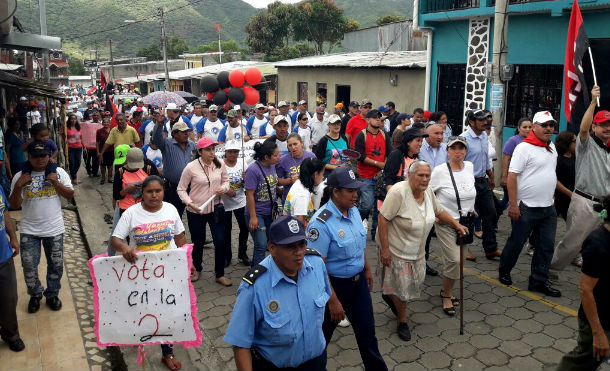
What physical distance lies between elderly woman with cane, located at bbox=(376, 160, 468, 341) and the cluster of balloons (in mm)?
14398

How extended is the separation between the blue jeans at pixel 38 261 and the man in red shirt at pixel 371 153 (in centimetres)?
389

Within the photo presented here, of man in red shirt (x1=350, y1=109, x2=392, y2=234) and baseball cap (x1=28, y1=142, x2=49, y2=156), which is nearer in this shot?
baseball cap (x1=28, y1=142, x2=49, y2=156)

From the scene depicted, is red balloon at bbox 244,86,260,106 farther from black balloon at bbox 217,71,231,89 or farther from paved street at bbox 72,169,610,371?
paved street at bbox 72,169,610,371

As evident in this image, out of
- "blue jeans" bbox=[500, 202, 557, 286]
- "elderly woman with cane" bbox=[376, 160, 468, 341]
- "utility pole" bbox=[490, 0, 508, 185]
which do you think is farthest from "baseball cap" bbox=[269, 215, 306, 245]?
"utility pole" bbox=[490, 0, 508, 185]

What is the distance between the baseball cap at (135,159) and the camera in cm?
601

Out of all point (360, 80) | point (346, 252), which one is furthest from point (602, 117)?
point (360, 80)

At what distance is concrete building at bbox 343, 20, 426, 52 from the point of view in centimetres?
2350

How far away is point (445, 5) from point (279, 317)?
41.8 feet

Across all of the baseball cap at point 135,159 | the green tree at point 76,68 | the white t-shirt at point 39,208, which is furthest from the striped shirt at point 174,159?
the green tree at point 76,68

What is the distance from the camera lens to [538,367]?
4.39 metres

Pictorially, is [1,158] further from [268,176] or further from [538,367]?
[538,367]

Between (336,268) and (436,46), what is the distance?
1153 centimetres

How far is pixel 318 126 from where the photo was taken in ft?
40.5

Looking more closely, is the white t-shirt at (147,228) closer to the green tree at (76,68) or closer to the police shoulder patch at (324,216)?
the police shoulder patch at (324,216)
